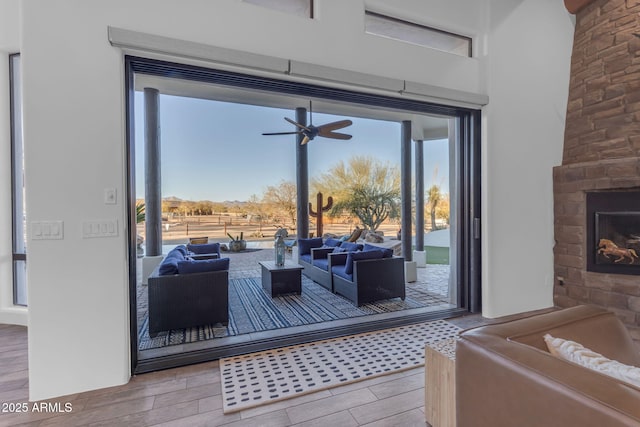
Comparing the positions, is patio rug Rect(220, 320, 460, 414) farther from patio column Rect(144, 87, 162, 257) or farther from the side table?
patio column Rect(144, 87, 162, 257)

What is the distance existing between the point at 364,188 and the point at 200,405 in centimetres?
750

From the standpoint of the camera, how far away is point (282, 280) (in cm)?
448

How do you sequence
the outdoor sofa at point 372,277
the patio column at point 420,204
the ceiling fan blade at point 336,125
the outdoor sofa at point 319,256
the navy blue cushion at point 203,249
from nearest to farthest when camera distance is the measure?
the outdoor sofa at point 372,277 < the ceiling fan blade at point 336,125 < the outdoor sofa at point 319,256 < the navy blue cushion at point 203,249 < the patio column at point 420,204

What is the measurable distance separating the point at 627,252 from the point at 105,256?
4.88 meters

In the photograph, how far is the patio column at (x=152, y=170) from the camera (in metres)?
5.36

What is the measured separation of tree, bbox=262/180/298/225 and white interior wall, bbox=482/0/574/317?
548cm

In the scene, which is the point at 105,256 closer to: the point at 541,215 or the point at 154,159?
the point at 154,159

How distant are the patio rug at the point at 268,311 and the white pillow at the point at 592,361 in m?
2.55

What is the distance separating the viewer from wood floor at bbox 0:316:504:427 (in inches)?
72.4

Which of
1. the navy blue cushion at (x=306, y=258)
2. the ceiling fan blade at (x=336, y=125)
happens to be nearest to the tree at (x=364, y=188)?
the navy blue cushion at (x=306, y=258)

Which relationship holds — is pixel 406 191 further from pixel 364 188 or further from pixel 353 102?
pixel 353 102

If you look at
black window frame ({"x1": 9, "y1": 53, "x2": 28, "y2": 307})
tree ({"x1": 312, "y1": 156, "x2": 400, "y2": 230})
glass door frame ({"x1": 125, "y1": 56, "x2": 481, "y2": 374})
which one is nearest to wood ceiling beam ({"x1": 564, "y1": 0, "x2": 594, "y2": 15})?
glass door frame ({"x1": 125, "y1": 56, "x2": 481, "y2": 374})

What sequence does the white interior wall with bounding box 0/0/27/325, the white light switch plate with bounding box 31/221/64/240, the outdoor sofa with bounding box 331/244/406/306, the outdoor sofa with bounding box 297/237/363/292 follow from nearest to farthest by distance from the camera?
the white light switch plate with bounding box 31/221/64/240 → the white interior wall with bounding box 0/0/27/325 → the outdoor sofa with bounding box 331/244/406/306 → the outdoor sofa with bounding box 297/237/363/292

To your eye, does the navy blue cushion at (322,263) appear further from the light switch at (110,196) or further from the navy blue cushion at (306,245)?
the light switch at (110,196)
